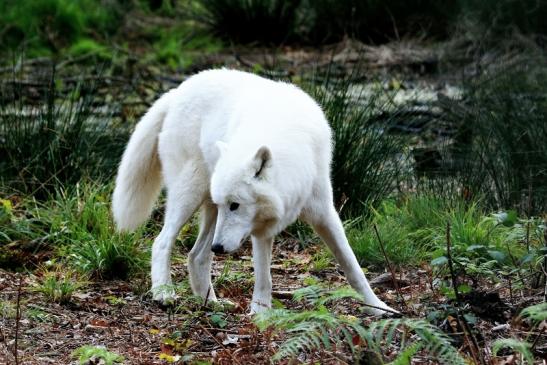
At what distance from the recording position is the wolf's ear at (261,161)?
14.6 feet

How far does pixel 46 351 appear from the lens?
14.9 feet

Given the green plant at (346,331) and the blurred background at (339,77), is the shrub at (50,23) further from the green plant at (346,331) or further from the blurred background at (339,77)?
the green plant at (346,331)

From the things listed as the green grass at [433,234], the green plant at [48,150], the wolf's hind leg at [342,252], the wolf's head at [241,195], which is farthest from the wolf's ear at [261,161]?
the green plant at [48,150]

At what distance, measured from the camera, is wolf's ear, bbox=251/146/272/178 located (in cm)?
445

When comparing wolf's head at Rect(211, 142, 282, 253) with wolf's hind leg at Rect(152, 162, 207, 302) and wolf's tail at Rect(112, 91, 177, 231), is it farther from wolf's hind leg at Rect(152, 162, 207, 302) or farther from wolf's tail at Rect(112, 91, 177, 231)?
wolf's tail at Rect(112, 91, 177, 231)

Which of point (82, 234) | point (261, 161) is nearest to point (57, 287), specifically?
point (82, 234)

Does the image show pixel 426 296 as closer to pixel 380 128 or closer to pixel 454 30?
pixel 380 128

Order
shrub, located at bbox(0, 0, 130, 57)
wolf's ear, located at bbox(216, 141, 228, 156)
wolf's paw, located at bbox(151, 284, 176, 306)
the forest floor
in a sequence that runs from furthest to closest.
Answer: shrub, located at bbox(0, 0, 130, 57), wolf's paw, located at bbox(151, 284, 176, 306), wolf's ear, located at bbox(216, 141, 228, 156), the forest floor

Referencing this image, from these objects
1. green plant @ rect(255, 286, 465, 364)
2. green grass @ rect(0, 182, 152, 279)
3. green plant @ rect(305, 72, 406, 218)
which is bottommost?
green grass @ rect(0, 182, 152, 279)

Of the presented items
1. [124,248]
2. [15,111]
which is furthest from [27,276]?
[15,111]

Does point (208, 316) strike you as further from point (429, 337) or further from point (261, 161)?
point (429, 337)

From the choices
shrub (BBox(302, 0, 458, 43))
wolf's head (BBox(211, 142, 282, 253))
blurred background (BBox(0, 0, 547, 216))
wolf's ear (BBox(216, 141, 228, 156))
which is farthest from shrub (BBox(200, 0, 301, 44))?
wolf's head (BBox(211, 142, 282, 253))

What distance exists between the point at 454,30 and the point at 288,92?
7935 mm

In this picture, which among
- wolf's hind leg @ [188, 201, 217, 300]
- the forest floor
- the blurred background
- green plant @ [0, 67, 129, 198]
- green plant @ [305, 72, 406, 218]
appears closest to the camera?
the forest floor
